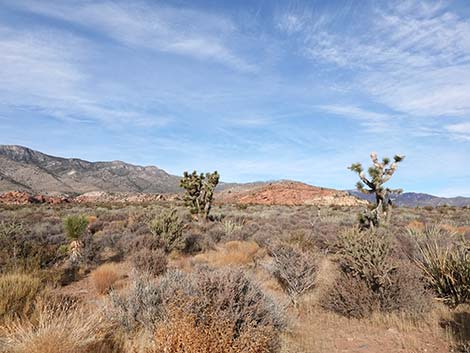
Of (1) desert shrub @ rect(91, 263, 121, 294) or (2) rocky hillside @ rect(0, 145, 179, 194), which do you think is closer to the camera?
(1) desert shrub @ rect(91, 263, 121, 294)

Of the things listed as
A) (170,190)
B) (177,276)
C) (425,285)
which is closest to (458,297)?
(425,285)

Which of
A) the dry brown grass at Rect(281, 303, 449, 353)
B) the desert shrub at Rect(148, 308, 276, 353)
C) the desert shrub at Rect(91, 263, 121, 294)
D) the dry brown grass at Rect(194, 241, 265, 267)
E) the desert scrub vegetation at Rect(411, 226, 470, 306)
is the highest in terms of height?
the desert scrub vegetation at Rect(411, 226, 470, 306)

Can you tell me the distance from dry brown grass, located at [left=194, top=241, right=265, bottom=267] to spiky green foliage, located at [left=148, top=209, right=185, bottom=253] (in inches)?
56.0

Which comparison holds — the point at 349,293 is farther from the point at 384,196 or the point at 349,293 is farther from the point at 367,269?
the point at 384,196

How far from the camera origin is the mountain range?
99.5m

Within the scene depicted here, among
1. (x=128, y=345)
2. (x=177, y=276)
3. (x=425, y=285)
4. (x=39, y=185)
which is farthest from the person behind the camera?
(x=39, y=185)

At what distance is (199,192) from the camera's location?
76.9ft

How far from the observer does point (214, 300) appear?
15.0ft

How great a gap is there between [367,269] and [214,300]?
359 centimetres

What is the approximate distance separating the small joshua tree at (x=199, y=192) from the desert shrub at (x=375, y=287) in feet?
53.3

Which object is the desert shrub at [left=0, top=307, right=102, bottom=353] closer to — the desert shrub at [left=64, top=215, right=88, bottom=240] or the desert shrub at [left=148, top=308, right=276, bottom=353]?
the desert shrub at [left=148, top=308, right=276, bottom=353]

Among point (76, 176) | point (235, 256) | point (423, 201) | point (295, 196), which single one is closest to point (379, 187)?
point (235, 256)

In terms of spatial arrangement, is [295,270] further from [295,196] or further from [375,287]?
[295,196]

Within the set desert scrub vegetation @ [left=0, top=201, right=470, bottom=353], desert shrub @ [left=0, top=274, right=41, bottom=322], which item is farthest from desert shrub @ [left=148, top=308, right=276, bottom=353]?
desert shrub @ [left=0, top=274, right=41, bottom=322]
